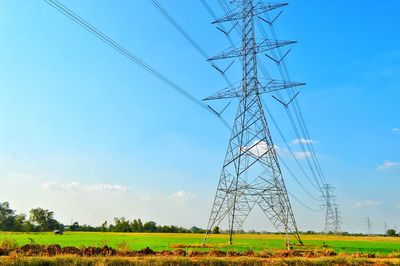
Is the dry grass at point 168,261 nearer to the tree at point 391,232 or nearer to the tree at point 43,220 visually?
the tree at point 43,220

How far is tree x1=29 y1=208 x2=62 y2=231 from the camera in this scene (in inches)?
5344

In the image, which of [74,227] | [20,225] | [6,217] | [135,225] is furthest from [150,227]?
[6,217]

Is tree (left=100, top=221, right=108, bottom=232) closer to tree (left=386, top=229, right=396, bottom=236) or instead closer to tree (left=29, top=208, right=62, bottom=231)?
tree (left=29, top=208, right=62, bottom=231)

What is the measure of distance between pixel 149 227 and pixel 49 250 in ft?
375

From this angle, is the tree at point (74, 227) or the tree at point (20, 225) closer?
the tree at point (20, 225)

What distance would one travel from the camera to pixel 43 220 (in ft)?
450

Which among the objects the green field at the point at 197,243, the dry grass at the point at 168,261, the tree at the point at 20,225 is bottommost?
the dry grass at the point at 168,261

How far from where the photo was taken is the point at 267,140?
38.9 metres

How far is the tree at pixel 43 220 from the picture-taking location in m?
136

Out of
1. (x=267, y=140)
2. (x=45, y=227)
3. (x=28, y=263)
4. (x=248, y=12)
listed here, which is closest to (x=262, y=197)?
(x=267, y=140)

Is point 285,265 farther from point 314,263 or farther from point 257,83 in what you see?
point 257,83

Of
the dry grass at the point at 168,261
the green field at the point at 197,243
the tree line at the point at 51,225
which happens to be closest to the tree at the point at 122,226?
the tree line at the point at 51,225

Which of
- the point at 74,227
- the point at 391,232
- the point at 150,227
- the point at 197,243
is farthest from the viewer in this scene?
the point at 391,232

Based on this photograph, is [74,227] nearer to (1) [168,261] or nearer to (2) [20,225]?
(2) [20,225]
